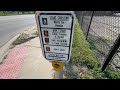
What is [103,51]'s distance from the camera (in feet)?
18.5

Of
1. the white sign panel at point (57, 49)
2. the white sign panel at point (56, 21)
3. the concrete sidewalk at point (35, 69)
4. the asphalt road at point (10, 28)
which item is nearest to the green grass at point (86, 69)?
the concrete sidewalk at point (35, 69)

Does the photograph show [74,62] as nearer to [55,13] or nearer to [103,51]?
[103,51]

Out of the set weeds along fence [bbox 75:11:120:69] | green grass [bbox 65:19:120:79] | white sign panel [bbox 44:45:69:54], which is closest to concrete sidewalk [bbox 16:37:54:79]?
green grass [bbox 65:19:120:79]

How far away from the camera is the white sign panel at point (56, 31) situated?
100cm

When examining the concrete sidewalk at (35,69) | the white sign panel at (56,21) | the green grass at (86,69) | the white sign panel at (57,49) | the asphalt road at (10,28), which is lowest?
the asphalt road at (10,28)

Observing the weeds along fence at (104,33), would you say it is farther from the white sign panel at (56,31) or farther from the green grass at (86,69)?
the white sign panel at (56,31)

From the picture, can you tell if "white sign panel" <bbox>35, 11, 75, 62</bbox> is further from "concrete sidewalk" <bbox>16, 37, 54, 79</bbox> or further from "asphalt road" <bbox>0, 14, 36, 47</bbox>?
"asphalt road" <bbox>0, 14, 36, 47</bbox>

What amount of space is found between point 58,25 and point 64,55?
0.30m

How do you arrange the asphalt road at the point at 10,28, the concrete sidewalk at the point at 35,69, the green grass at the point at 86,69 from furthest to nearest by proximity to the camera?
the asphalt road at the point at 10,28 < the concrete sidewalk at the point at 35,69 < the green grass at the point at 86,69

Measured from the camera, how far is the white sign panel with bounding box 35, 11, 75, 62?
1.00 meters

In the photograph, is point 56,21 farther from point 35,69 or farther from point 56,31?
point 35,69

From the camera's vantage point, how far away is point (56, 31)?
42.4 inches

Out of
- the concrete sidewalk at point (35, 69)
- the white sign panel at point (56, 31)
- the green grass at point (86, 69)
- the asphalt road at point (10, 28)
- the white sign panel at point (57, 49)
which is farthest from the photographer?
the asphalt road at point (10, 28)
